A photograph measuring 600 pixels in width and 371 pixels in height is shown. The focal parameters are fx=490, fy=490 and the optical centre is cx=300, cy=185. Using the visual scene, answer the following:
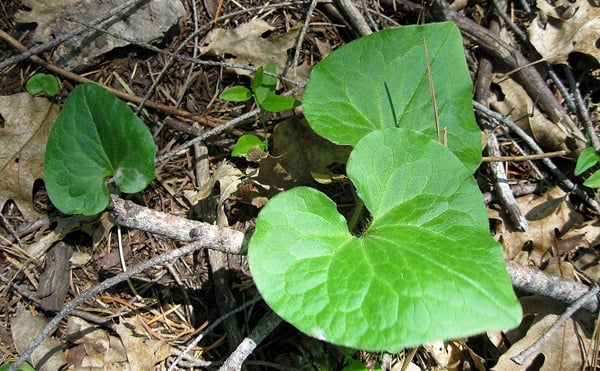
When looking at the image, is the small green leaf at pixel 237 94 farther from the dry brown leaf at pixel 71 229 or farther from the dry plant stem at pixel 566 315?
the dry plant stem at pixel 566 315

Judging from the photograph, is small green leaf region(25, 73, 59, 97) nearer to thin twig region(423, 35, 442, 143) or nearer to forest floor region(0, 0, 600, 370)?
forest floor region(0, 0, 600, 370)

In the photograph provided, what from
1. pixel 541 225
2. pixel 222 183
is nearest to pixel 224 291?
pixel 222 183

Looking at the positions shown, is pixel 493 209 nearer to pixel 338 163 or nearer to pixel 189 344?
pixel 338 163

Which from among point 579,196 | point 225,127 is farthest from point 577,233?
point 225,127

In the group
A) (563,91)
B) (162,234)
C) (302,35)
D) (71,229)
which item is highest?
(302,35)

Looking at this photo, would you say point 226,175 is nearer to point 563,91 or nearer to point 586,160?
point 586,160
